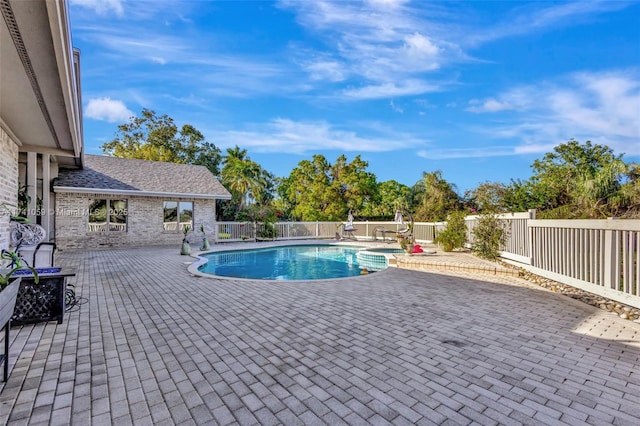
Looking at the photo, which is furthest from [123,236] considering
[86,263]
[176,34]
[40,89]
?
[40,89]

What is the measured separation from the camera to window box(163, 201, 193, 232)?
51.9 ft

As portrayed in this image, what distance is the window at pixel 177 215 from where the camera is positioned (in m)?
15.8

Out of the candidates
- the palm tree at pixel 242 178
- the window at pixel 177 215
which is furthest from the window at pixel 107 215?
the palm tree at pixel 242 178

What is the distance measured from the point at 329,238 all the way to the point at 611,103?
1689 centimetres

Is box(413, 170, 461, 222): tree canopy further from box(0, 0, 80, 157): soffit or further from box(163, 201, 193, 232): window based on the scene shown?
box(0, 0, 80, 157): soffit

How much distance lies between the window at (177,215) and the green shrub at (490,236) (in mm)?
13989

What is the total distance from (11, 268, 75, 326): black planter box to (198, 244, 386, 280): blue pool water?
4466 mm

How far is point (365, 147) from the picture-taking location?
2833cm

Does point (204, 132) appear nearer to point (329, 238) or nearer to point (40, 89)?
point (329, 238)

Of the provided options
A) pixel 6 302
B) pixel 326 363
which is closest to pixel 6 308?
pixel 6 302

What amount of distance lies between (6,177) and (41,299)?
16.2 feet

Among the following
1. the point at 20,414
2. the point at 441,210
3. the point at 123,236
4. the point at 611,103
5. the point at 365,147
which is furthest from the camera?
the point at 365,147

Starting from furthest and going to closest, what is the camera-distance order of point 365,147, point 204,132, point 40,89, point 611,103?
point 204,132, point 365,147, point 611,103, point 40,89

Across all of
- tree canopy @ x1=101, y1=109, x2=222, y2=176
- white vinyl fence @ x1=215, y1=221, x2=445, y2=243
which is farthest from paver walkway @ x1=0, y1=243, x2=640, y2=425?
tree canopy @ x1=101, y1=109, x2=222, y2=176
